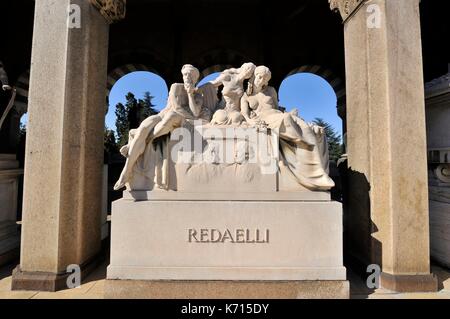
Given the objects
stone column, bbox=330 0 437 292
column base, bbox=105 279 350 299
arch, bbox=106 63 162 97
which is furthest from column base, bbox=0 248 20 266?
arch, bbox=106 63 162 97

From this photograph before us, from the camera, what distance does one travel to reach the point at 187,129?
129 inches

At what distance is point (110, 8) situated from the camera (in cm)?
403

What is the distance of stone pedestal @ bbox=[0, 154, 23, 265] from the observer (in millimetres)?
4297

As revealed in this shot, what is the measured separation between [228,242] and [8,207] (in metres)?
3.66

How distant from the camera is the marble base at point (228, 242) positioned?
9.96 ft

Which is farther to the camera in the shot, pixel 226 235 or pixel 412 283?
pixel 412 283

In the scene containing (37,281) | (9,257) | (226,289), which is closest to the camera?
(226,289)

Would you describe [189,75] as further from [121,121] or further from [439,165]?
[121,121]

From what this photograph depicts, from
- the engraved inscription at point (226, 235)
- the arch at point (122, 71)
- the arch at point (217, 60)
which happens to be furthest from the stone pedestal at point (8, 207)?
the arch at point (217, 60)

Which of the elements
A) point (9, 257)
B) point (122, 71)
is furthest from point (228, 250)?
point (122, 71)

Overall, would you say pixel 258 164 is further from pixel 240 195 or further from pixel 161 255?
pixel 161 255

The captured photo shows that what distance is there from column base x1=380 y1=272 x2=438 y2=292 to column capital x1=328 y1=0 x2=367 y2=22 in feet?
10.9

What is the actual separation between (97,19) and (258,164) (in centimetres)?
284

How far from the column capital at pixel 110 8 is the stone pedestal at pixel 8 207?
8.50 ft
